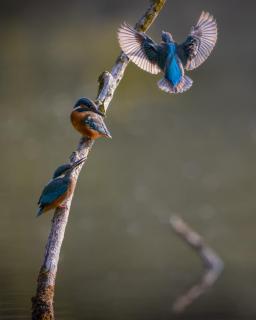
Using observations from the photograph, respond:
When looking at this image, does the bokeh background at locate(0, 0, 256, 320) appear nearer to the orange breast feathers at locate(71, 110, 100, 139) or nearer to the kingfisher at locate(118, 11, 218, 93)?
the orange breast feathers at locate(71, 110, 100, 139)

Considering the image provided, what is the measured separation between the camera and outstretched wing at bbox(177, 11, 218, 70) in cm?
647

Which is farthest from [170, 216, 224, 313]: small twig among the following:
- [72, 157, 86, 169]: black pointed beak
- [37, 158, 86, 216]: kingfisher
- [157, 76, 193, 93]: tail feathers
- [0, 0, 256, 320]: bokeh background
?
[72, 157, 86, 169]: black pointed beak

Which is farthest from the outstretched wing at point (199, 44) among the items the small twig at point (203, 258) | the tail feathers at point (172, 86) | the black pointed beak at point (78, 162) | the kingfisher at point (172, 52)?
the small twig at point (203, 258)

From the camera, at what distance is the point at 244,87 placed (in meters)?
15.4

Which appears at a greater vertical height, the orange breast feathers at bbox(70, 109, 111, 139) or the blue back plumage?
the blue back plumage

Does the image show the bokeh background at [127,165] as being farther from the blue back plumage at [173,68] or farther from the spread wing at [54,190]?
the blue back plumage at [173,68]

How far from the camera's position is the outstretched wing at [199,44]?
255 inches

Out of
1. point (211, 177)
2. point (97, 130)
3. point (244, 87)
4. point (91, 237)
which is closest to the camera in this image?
point (97, 130)

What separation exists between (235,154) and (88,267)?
14.9 ft

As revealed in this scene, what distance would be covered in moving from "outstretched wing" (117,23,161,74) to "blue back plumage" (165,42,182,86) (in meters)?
0.09

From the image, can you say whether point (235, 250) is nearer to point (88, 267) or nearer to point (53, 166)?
point (88, 267)

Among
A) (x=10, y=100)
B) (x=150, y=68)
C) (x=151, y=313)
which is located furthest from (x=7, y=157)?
(x=150, y=68)

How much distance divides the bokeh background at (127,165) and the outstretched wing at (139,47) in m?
2.08

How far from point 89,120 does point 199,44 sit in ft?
3.25
